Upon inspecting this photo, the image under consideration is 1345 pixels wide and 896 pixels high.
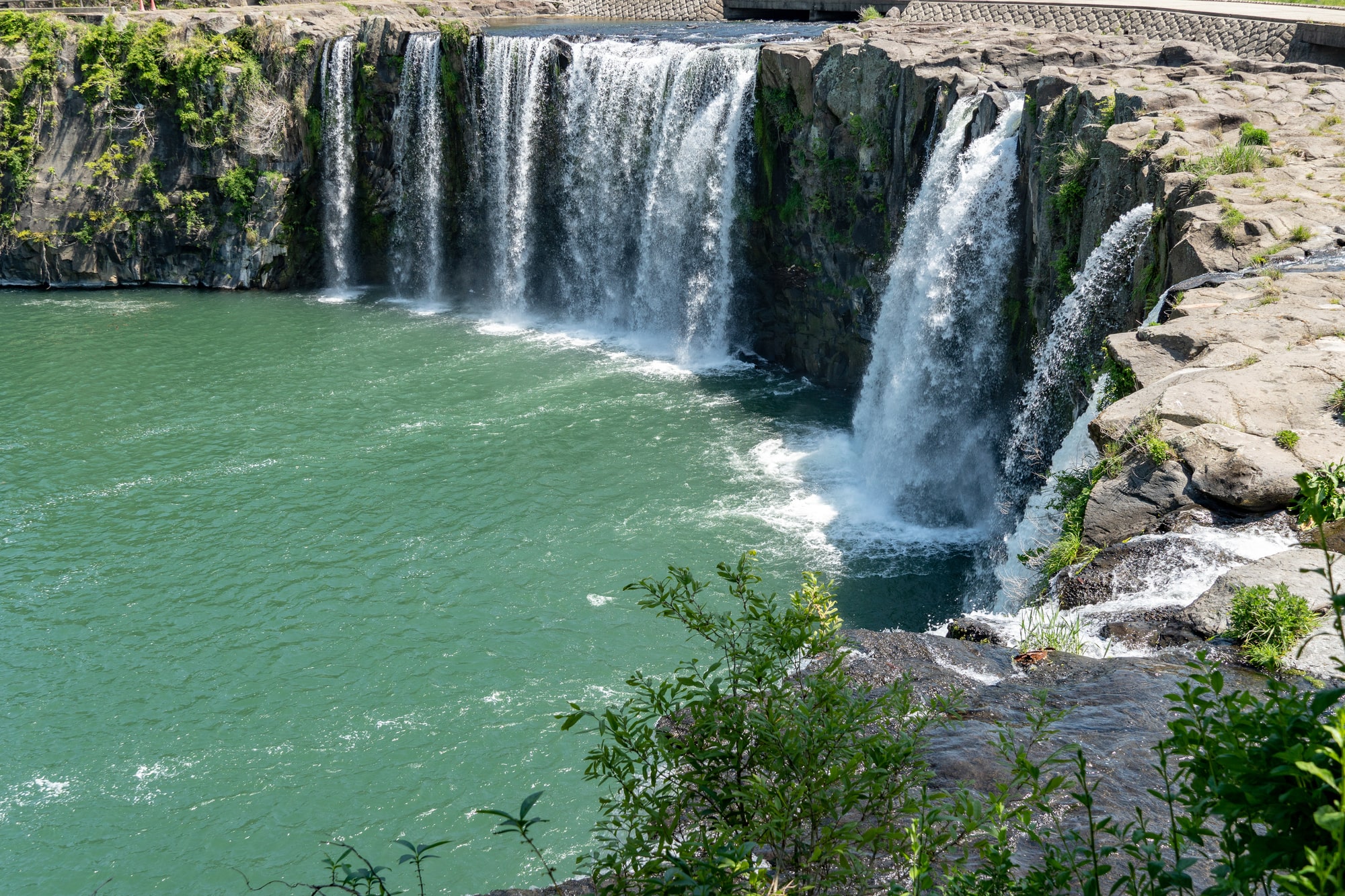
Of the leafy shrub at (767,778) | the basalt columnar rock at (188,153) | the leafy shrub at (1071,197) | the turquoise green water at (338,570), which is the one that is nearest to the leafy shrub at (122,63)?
the basalt columnar rock at (188,153)

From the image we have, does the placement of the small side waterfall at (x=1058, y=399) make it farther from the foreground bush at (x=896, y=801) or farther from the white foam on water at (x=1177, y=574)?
the foreground bush at (x=896, y=801)

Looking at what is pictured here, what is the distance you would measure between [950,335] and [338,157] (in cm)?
1768

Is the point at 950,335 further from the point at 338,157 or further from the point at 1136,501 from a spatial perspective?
the point at 338,157

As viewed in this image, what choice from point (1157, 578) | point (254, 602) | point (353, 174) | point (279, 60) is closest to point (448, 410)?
point (254, 602)

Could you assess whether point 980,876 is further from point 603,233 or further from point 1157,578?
point 603,233

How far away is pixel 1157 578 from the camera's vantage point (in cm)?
796

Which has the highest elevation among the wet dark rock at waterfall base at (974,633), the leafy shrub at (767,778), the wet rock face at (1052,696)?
the leafy shrub at (767,778)

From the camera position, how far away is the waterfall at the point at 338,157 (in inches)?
1089

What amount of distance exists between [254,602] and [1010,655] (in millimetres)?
10146

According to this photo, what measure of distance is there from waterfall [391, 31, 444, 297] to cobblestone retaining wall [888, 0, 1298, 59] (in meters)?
11.3

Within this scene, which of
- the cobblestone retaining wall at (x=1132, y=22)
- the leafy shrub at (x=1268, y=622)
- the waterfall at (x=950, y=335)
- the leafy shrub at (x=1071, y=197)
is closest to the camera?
the leafy shrub at (x=1268, y=622)

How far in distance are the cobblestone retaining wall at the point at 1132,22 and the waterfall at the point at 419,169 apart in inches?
444

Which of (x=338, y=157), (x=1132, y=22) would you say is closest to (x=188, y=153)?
(x=338, y=157)

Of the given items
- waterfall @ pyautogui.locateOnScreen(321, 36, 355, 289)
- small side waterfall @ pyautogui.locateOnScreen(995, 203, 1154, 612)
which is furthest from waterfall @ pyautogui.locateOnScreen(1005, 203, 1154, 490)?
waterfall @ pyautogui.locateOnScreen(321, 36, 355, 289)
